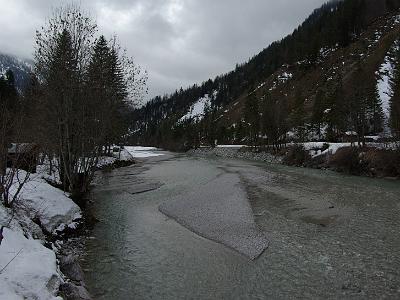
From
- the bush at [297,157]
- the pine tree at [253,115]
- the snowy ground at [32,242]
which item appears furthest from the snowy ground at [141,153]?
the snowy ground at [32,242]

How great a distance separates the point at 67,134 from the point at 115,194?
18.2 feet

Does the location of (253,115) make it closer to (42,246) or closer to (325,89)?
(325,89)

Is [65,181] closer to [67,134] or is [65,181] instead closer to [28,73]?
[67,134]

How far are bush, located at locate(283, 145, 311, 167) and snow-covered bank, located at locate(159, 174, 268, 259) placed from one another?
2695cm

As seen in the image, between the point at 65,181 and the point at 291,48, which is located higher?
the point at 291,48

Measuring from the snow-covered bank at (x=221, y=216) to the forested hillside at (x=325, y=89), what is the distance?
26694 mm

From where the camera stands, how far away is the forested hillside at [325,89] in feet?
204

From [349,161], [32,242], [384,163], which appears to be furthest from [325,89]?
[32,242]

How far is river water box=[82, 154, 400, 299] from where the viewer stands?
31.1 feet

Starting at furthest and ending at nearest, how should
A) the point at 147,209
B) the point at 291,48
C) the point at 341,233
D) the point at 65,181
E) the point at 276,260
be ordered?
the point at 291,48, the point at 65,181, the point at 147,209, the point at 341,233, the point at 276,260

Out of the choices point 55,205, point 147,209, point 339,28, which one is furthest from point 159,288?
point 339,28

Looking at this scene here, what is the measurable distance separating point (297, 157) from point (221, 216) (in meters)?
36.4

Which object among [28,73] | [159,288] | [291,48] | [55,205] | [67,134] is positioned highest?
[291,48]

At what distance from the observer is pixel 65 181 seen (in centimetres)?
2089
